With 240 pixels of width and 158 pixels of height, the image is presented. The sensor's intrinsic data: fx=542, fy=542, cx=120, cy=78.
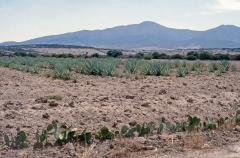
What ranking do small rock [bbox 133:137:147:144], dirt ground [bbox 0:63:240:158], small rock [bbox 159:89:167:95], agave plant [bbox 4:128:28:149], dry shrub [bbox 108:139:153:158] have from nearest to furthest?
1. dry shrub [bbox 108:139:153:158]
2. dirt ground [bbox 0:63:240:158]
3. agave plant [bbox 4:128:28:149]
4. small rock [bbox 133:137:147:144]
5. small rock [bbox 159:89:167:95]

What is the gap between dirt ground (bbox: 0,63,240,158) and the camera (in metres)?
10.4

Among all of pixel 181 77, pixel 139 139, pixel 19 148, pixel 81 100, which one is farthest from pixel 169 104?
pixel 181 77

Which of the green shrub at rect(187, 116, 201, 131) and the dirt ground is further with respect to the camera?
the green shrub at rect(187, 116, 201, 131)

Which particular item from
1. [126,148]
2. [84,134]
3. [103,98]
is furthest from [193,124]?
[103,98]

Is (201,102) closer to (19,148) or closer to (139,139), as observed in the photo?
(139,139)

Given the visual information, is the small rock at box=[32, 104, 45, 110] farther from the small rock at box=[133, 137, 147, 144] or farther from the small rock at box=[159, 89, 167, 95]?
the small rock at box=[159, 89, 167, 95]

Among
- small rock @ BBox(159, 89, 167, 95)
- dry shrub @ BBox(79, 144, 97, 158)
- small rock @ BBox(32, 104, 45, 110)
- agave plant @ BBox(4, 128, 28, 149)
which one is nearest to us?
dry shrub @ BBox(79, 144, 97, 158)

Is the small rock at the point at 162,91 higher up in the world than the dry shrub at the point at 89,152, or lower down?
lower down

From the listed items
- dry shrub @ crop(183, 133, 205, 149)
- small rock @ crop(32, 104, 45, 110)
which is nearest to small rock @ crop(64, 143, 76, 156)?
dry shrub @ crop(183, 133, 205, 149)

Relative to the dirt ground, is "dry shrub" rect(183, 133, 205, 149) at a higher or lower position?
higher

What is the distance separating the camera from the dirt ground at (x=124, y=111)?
34.2 ft

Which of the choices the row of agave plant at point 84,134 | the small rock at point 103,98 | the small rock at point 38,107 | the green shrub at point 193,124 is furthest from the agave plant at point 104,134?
the small rock at point 103,98

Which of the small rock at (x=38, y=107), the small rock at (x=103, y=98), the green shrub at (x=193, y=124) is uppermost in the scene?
the green shrub at (x=193, y=124)

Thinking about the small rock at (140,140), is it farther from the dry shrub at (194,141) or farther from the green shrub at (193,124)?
the green shrub at (193,124)
